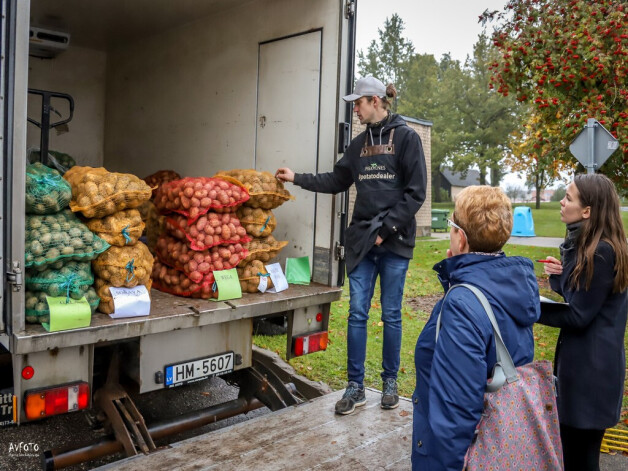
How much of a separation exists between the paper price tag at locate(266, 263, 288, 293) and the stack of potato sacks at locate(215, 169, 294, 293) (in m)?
0.03

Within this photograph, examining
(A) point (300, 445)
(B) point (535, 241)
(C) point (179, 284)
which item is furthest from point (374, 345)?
(B) point (535, 241)

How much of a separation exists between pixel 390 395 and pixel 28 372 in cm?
211

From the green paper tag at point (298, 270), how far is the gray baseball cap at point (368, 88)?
1.19m

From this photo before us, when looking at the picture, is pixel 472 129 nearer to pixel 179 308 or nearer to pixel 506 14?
pixel 506 14

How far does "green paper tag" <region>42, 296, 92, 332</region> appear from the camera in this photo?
2.64m

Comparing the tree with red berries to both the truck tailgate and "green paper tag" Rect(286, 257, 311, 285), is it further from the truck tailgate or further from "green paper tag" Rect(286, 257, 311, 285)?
the truck tailgate

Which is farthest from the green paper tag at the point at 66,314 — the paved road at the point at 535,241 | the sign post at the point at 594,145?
the paved road at the point at 535,241

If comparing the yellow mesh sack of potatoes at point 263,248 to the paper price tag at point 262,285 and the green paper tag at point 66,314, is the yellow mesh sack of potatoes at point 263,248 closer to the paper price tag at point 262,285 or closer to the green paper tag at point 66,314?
the paper price tag at point 262,285

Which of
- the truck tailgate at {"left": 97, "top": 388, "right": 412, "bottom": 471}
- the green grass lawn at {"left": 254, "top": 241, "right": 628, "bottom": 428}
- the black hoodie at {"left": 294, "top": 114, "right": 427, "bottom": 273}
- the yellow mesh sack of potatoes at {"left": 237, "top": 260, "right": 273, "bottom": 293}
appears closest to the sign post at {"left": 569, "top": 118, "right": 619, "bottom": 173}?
the green grass lawn at {"left": 254, "top": 241, "right": 628, "bottom": 428}

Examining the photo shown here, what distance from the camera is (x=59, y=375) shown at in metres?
2.69

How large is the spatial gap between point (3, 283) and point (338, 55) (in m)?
2.46

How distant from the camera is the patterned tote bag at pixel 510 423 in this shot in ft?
5.87

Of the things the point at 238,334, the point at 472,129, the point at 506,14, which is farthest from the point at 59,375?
the point at 472,129

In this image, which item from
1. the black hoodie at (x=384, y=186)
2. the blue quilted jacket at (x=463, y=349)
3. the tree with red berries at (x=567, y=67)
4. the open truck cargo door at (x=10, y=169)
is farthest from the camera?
the tree with red berries at (x=567, y=67)
